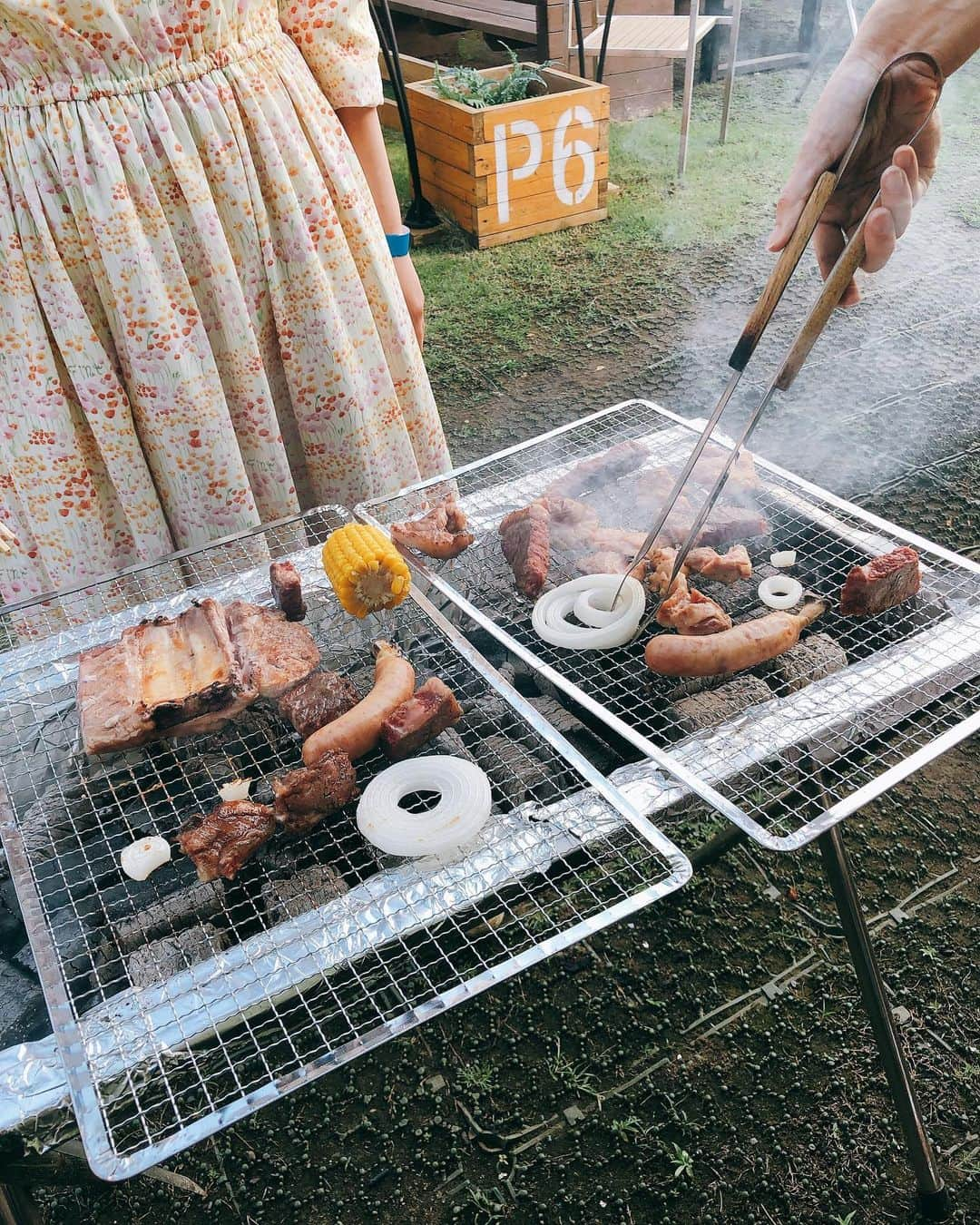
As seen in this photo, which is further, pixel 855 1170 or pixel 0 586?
pixel 0 586

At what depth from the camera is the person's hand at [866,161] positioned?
1.89 m

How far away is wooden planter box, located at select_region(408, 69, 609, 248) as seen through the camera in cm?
758

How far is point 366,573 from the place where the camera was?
2422 millimetres

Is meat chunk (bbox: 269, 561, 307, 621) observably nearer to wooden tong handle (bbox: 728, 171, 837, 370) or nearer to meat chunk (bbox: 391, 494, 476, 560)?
meat chunk (bbox: 391, 494, 476, 560)

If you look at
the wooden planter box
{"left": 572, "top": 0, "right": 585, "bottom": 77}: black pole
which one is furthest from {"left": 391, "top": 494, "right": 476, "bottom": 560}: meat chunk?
{"left": 572, "top": 0, "right": 585, "bottom": 77}: black pole

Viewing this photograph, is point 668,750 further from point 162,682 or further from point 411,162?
point 411,162

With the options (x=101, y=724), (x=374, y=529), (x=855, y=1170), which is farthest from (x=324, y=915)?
(x=855, y=1170)

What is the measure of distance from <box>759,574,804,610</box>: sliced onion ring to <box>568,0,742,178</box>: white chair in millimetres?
7090

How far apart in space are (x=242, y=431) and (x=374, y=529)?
70 centimetres

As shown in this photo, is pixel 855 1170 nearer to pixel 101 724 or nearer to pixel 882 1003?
pixel 882 1003

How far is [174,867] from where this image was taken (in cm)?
205

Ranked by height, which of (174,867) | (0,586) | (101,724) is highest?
(101,724)

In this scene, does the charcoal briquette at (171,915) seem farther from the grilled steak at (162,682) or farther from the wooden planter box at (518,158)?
the wooden planter box at (518,158)

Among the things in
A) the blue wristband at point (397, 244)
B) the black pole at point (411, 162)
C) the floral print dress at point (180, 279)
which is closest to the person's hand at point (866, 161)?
the floral print dress at point (180, 279)
